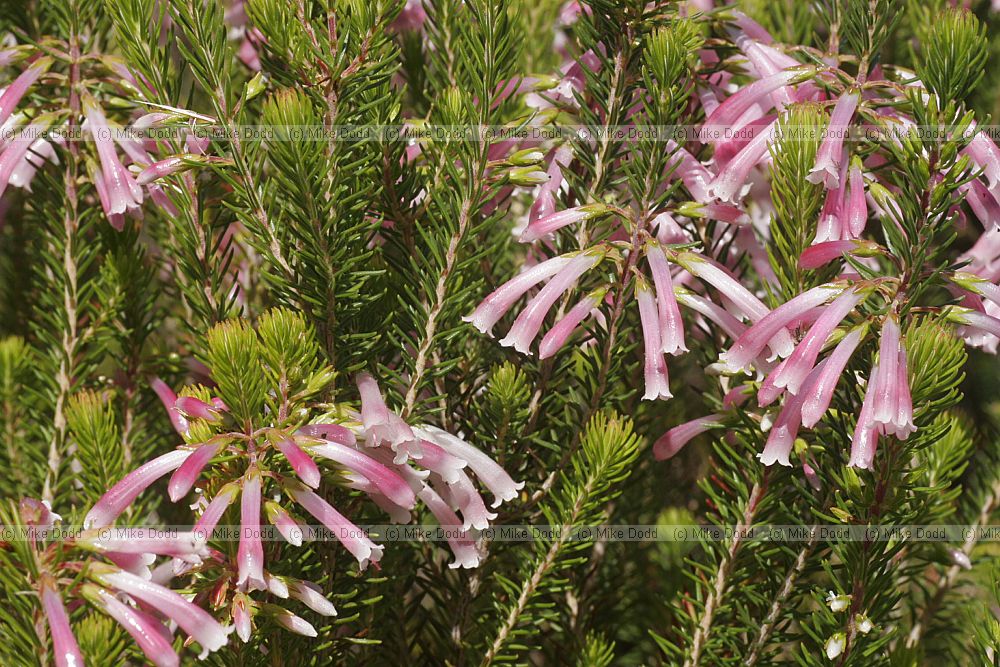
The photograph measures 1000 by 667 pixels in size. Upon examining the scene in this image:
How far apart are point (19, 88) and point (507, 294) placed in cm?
96

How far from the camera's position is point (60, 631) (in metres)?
1.11

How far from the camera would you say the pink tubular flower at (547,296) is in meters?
1.38

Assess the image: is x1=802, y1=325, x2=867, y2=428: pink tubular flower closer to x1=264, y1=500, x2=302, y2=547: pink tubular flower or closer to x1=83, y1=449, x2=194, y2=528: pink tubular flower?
x1=264, y1=500, x2=302, y2=547: pink tubular flower

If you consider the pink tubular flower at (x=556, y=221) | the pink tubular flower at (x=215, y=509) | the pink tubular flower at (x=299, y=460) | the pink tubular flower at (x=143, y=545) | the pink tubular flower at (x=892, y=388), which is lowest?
the pink tubular flower at (x=143, y=545)

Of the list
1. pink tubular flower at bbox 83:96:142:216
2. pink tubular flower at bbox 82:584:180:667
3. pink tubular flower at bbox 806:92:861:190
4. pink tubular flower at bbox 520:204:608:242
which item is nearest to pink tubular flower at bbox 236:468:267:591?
pink tubular flower at bbox 82:584:180:667

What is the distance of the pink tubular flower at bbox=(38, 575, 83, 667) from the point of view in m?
1.10

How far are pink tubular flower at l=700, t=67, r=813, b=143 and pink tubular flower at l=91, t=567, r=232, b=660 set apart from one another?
1.09 m

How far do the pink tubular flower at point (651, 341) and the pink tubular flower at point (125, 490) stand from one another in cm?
70

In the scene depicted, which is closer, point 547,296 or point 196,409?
point 196,409

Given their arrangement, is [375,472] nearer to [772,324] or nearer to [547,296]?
[547,296]

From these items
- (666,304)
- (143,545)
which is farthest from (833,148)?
(143,545)

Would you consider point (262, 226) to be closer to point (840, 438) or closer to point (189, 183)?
point (189, 183)

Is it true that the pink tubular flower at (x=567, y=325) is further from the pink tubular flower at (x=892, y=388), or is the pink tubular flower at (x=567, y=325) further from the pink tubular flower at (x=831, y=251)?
the pink tubular flower at (x=892, y=388)

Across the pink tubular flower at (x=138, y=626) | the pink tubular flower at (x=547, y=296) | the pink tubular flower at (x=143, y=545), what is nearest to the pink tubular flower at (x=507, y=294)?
the pink tubular flower at (x=547, y=296)
